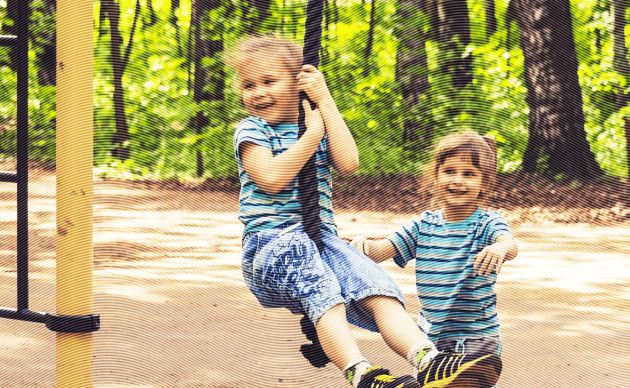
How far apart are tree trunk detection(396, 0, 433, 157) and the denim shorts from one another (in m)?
0.43

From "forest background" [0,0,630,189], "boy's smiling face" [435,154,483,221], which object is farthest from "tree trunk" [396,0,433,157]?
"boy's smiling face" [435,154,483,221]

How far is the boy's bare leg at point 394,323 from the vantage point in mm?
1253

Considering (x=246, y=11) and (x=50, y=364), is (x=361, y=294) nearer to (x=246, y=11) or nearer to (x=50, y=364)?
(x=246, y=11)

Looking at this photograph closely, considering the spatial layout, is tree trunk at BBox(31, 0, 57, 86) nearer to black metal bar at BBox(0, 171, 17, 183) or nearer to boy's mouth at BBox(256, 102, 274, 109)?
black metal bar at BBox(0, 171, 17, 183)

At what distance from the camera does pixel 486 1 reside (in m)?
1.78

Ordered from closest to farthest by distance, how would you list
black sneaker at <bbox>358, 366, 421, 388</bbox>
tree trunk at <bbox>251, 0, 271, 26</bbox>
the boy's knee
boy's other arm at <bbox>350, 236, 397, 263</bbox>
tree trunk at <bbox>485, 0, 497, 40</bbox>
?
black sneaker at <bbox>358, 366, 421, 388</bbox>, the boy's knee, boy's other arm at <bbox>350, 236, 397, 263</bbox>, tree trunk at <bbox>251, 0, 271, 26</bbox>, tree trunk at <bbox>485, 0, 497, 40</bbox>

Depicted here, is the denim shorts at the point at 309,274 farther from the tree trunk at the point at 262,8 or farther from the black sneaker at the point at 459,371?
the tree trunk at the point at 262,8

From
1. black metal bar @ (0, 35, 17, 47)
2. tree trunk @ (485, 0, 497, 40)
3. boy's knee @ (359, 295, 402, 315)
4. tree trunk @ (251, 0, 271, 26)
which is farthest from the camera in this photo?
tree trunk @ (485, 0, 497, 40)

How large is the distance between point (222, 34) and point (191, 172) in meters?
0.30

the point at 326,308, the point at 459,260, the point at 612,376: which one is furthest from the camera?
the point at 612,376

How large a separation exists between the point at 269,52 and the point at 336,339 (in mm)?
504

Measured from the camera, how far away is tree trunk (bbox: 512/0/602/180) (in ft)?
5.88

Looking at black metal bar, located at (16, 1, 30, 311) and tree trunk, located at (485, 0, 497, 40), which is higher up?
tree trunk, located at (485, 0, 497, 40)

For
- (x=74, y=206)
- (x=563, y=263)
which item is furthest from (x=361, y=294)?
(x=563, y=263)
